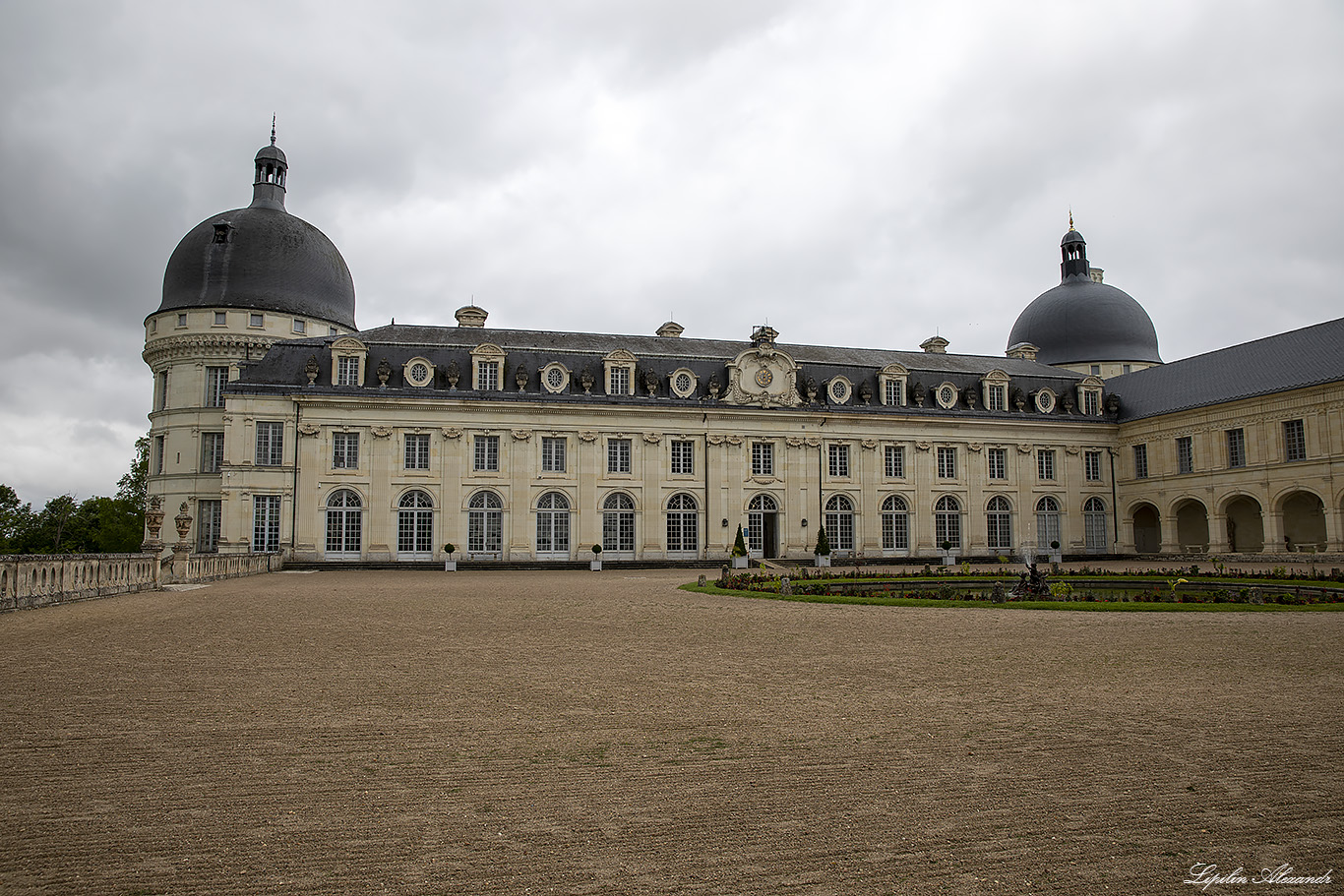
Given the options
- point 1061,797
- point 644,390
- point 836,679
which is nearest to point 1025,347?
point 644,390

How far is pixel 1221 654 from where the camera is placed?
12.3 metres

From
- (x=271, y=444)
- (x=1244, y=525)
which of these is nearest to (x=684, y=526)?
(x=271, y=444)

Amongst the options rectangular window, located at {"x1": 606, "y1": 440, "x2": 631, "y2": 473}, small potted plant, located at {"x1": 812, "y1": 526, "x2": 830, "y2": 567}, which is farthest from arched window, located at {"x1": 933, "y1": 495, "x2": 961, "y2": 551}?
rectangular window, located at {"x1": 606, "y1": 440, "x2": 631, "y2": 473}

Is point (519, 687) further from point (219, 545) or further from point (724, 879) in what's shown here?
point (219, 545)

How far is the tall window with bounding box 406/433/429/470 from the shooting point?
43.2m

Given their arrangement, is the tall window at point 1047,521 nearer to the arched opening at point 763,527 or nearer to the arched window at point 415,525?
the arched opening at point 763,527

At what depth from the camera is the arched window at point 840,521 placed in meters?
47.4

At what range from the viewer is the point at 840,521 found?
47688 millimetres

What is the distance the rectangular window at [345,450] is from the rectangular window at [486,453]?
5.68 meters

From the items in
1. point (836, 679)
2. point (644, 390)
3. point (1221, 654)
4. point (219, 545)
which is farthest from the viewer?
point (644, 390)

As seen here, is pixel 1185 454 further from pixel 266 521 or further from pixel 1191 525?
pixel 266 521

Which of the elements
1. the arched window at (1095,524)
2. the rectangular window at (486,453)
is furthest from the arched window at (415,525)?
the arched window at (1095,524)

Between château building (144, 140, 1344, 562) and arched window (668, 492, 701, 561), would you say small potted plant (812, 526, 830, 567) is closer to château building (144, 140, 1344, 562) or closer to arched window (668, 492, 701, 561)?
château building (144, 140, 1344, 562)

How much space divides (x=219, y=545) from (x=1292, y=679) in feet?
141
